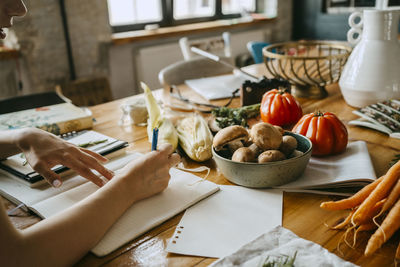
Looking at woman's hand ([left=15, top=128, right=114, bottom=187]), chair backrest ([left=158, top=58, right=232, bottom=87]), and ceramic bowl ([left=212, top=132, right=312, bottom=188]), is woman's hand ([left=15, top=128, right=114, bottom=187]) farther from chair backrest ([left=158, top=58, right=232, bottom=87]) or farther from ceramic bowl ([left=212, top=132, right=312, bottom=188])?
chair backrest ([left=158, top=58, right=232, bottom=87])

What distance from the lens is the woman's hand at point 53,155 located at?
0.83m

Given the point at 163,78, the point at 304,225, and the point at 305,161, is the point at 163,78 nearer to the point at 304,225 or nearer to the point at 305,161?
the point at 305,161

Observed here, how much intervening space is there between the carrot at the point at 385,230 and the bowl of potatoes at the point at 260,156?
0.71 feet

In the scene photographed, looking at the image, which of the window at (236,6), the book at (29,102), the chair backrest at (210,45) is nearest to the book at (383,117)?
the book at (29,102)

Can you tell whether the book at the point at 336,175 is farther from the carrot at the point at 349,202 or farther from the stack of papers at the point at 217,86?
the stack of papers at the point at 217,86

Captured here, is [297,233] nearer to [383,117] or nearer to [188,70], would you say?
[383,117]

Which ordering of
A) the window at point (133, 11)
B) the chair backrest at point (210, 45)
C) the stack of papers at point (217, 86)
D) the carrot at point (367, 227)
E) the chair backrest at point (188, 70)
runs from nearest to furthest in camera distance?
the carrot at point (367, 227), the stack of papers at point (217, 86), the chair backrest at point (188, 70), the chair backrest at point (210, 45), the window at point (133, 11)

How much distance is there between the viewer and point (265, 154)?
794 mm

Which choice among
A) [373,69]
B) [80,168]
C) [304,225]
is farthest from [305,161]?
[373,69]

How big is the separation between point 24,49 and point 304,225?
2.75 metres

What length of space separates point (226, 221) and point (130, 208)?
21cm

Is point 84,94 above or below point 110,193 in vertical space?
below

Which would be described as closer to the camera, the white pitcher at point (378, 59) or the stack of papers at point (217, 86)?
the white pitcher at point (378, 59)

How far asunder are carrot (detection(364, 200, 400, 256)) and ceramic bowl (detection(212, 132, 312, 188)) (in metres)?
0.22
